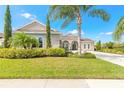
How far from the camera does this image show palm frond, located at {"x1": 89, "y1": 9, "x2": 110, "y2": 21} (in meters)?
12.4

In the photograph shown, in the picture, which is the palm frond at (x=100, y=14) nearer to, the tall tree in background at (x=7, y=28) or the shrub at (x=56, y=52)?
the shrub at (x=56, y=52)

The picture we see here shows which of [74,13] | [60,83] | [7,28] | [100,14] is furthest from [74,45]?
[60,83]

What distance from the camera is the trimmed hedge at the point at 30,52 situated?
14.4 m

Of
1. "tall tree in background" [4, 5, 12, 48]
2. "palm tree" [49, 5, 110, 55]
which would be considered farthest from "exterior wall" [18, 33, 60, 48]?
"tall tree in background" [4, 5, 12, 48]

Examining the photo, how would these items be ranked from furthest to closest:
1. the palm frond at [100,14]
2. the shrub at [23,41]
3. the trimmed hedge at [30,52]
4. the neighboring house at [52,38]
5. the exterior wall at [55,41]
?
the trimmed hedge at [30,52] < the shrub at [23,41] < the exterior wall at [55,41] < the neighboring house at [52,38] < the palm frond at [100,14]

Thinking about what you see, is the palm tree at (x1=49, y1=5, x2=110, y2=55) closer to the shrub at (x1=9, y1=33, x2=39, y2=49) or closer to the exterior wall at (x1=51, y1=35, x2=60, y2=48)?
the exterior wall at (x1=51, y1=35, x2=60, y2=48)

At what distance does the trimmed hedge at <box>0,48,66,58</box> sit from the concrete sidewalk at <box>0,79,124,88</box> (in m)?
A: 5.98

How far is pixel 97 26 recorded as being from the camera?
11.3m

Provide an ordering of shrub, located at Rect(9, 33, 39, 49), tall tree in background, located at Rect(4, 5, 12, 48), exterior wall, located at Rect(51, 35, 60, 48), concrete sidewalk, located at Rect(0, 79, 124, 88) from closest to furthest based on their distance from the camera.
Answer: concrete sidewalk, located at Rect(0, 79, 124, 88)
tall tree in background, located at Rect(4, 5, 12, 48)
exterior wall, located at Rect(51, 35, 60, 48)
shrub, located at Rect(9, 33, 39, 49)

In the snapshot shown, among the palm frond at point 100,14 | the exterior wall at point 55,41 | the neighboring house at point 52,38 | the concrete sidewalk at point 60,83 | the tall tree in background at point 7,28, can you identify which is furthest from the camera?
the exterior wall at point 55,41

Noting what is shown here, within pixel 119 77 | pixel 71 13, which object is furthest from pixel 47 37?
pixel 119 77

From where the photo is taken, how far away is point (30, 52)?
50.3 feet

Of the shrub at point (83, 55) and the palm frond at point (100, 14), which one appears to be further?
the shrub at point (83, 55)

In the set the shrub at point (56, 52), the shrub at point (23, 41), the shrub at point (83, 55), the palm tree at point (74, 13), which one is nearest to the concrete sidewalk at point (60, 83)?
the palm tree at point (74, 13)
